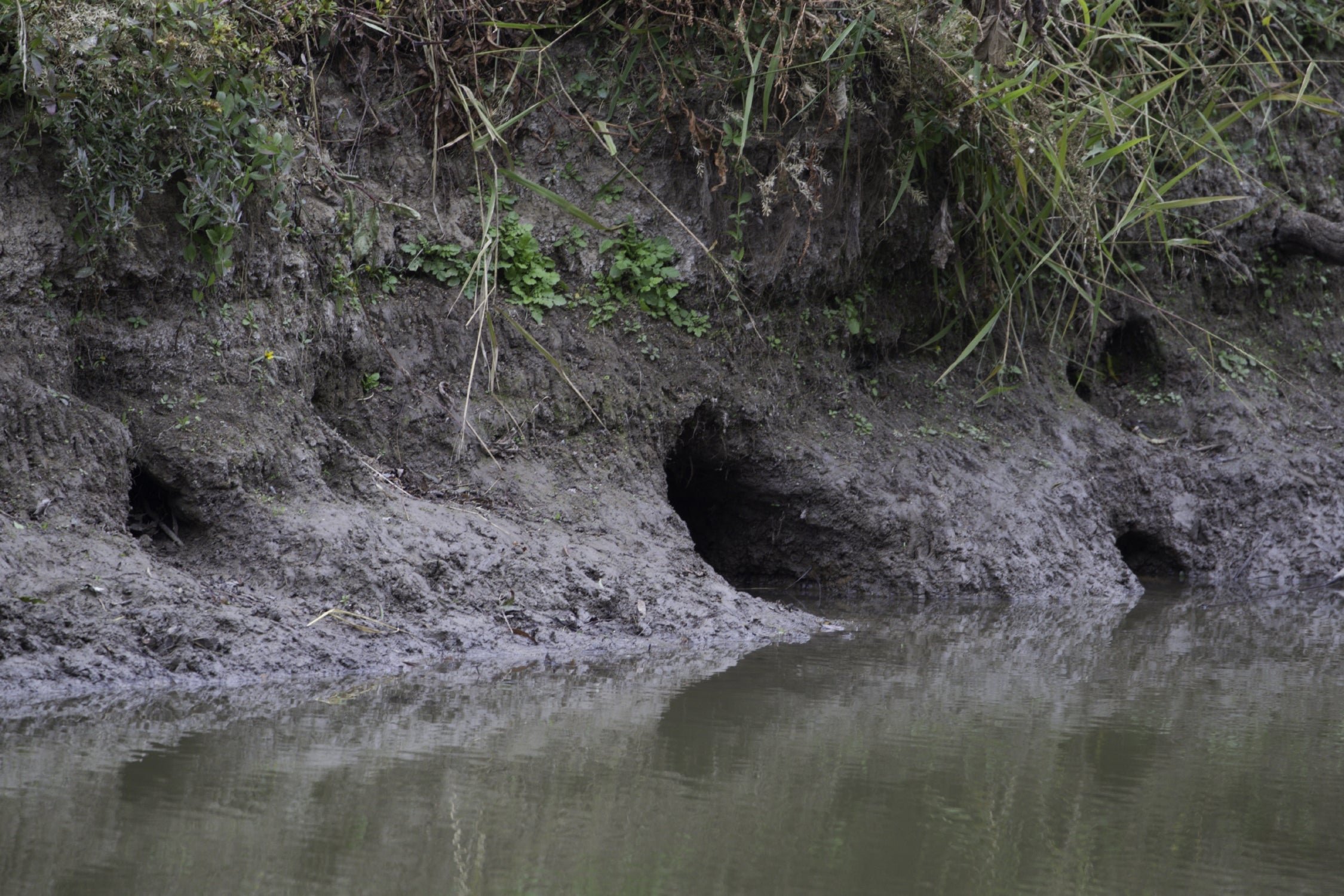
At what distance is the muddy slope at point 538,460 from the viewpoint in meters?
3.67

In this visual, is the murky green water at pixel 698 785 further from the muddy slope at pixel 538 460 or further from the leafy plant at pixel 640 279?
the leafy plant at pixel 640 279

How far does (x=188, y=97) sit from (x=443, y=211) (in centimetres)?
137

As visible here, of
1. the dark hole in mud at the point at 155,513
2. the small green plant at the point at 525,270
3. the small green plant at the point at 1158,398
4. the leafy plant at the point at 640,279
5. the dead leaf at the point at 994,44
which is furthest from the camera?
the small green plant at the point at 1158,398

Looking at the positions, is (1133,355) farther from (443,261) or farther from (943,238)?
(443,261)

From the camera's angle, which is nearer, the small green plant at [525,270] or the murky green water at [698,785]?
the murky green water at [698,785]

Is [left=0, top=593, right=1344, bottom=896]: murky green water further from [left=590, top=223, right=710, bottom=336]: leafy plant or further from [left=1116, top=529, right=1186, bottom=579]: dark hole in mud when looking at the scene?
[left=1116, top=529, right=1186, bottom=579]: dark hole in mud

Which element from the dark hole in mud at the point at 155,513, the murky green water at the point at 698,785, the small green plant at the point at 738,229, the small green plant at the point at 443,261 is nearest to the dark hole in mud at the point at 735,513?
the small green plant at the point at 738,229

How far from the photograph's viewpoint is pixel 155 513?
4020 mm

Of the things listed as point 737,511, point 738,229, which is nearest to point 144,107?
point 738,229

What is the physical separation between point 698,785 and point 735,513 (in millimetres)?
3257

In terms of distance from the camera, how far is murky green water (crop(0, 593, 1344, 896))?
2053mm

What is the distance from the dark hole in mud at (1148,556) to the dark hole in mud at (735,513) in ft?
6.11

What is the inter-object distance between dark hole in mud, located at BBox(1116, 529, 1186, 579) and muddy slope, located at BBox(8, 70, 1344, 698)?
0.02 metres

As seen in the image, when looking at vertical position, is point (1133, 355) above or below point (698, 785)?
above
